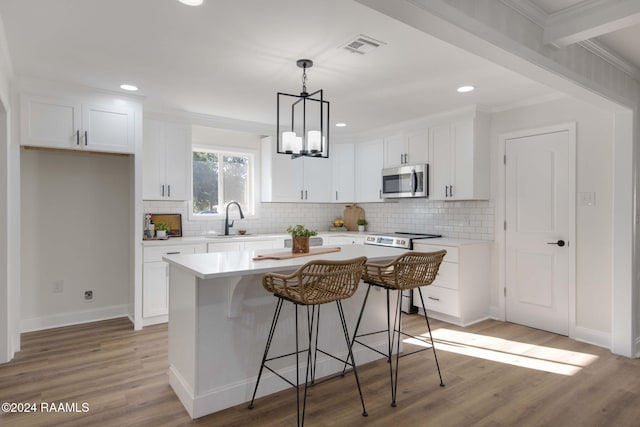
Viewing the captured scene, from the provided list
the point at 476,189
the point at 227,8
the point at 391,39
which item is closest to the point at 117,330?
the point at 227,8

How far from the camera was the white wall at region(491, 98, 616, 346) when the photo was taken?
11.5 feet

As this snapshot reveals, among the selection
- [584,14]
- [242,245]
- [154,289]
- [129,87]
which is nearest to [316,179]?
[242,245]

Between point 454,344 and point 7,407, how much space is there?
3.43 m

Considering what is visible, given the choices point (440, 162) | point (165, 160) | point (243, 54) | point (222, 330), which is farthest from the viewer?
point (440, 162)

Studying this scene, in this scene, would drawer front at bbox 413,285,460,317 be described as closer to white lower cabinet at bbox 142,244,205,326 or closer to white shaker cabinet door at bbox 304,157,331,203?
white shaker cabinet door at bbox 304,157,331,203

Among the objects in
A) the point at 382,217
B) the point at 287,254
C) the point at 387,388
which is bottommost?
the point at 387,388

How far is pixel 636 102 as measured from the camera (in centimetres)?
326

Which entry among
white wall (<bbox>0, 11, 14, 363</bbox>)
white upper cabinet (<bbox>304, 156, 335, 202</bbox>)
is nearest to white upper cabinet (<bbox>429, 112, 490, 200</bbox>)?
white upper cabinet (<bbox>304, 156, 335, 202</bbox>)

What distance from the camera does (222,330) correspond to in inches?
95.6

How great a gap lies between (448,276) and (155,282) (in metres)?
3.17

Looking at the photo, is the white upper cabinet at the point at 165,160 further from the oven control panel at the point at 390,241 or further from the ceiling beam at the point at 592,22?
the ceiling beam at the point at 592,22

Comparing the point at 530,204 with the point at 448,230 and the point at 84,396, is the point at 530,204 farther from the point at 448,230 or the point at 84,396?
the point at 84,396

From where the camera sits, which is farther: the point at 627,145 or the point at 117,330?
the point at 117,330

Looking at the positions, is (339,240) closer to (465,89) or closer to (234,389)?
(465,89)
